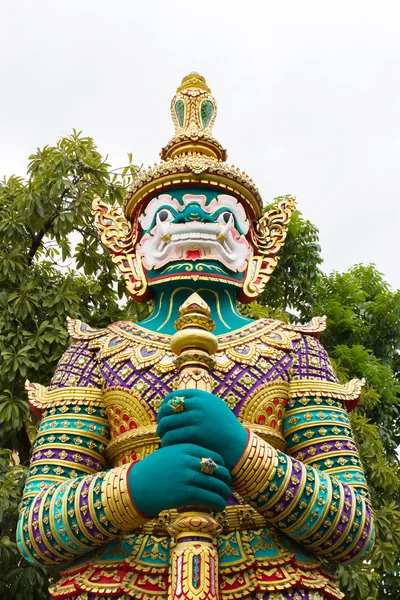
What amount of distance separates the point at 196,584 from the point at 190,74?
3.81 metres

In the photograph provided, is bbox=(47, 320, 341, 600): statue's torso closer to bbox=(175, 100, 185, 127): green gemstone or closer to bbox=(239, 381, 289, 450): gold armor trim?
bbox=(239, 381, 289, 450): gold armor trim

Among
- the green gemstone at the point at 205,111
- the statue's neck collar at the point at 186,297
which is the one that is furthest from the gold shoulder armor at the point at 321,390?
the green gemstone at the point at 205,111

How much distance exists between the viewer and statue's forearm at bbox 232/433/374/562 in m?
3.16

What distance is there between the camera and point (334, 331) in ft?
32.4

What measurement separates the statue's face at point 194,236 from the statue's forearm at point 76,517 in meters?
1.43

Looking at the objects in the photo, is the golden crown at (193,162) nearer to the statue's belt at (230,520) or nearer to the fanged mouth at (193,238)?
the fanged mouth at (193,238)

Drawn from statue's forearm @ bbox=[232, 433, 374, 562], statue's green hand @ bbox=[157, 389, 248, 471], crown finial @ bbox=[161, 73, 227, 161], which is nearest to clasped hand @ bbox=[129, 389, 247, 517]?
statue's green hand @ bbox=[157, 389, 248, 471]

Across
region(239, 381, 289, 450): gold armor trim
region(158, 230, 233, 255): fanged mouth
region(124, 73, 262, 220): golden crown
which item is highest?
region(124, 73, 262, 220): golden crown

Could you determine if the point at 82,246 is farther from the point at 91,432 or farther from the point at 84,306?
the point at 91,432

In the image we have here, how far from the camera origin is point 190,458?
2.94m

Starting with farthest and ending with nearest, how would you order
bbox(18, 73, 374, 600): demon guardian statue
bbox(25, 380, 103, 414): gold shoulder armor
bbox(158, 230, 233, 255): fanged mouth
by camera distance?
1. bbox(158, 230, 233, 255): fanged mouth
2. bbox(25, 380, 103, 414): gold shoulder armor
3. bbox(18, 73, 374, 600): demon guardian statue

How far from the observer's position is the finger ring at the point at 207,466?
9.56 feet

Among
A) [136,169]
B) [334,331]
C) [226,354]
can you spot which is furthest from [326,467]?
[334,331]

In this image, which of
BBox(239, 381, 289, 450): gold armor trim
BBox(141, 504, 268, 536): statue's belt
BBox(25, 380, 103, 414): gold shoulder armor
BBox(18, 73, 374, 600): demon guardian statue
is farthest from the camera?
BBox(25, 380, 103, 414): gold shoulder armor
